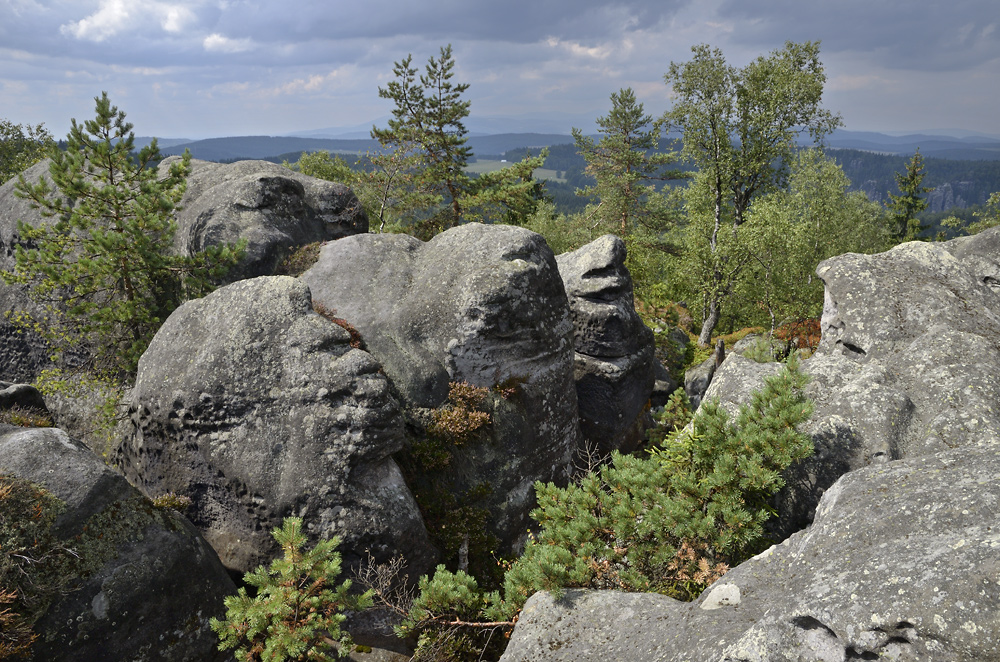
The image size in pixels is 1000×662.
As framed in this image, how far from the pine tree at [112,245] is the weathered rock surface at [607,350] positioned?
1605cm

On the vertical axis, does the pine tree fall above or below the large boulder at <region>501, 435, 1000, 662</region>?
above

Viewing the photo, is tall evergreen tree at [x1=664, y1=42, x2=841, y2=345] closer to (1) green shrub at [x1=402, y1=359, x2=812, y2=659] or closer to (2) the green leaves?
(1) green shrub at [x1=402, y1=359, x2=812, y2=659]

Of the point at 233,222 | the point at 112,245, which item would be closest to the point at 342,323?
the point at 112,245

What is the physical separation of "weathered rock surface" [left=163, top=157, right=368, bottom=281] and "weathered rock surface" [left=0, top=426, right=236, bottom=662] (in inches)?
490

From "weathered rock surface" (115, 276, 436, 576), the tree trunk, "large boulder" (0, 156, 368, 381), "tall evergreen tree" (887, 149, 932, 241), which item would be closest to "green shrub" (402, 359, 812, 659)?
"weathered rock surface" (115, 276, 436, 576)

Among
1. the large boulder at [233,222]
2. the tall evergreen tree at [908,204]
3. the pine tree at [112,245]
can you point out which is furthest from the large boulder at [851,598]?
the tall evergreen tree at [908,204]

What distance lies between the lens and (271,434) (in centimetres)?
1505

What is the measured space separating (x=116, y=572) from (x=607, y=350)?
20883 mm

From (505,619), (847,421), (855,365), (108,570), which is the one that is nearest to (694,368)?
(855,365)

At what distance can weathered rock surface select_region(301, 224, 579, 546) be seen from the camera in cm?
1912

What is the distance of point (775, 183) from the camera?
44781mm

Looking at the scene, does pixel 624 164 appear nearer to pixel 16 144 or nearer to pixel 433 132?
pixel 433 132

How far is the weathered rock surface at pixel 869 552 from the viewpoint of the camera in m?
6.32

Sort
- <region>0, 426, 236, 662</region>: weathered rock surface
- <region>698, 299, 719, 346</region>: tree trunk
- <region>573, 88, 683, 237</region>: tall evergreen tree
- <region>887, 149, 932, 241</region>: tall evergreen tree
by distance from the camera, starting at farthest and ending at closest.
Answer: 1. <region>887, 149, 932, 241</region>: tall evergreen tree
2. <region>573, 88, 683, 237</region>: tall evergreen tree
3. <region>698, 299, 719, 346</region>: tree trunk
4. <region>0, 426, 236, 662</region>: weathered rock surface
